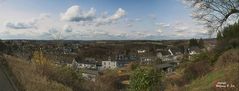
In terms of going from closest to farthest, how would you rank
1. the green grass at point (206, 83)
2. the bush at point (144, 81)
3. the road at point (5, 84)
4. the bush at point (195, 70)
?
the road at point (5, 84) → the green grass at point (206, 83) → the bush at point (195, 70) → the bush at point (144, 81)

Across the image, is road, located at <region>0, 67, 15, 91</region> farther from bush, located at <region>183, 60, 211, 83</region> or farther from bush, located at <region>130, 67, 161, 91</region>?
bush, located at <region>130, 67, 161, 91</region>

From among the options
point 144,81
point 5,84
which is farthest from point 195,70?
point 5,84

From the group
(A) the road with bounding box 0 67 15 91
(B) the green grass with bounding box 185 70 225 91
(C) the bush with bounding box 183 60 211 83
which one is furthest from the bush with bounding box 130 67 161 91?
(A) the road with bounding box 0 67 15 91

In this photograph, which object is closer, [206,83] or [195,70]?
[206,83]

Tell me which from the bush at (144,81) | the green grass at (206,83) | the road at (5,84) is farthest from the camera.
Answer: the bush at (144,81)

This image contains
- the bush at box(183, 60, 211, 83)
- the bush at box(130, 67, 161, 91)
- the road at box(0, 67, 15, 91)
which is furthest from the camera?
the bush at box(130, 67, 161, 91)

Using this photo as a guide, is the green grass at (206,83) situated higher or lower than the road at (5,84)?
lower

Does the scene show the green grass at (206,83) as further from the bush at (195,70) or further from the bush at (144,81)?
the bush at (144,81)

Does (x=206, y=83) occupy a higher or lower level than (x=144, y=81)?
higher

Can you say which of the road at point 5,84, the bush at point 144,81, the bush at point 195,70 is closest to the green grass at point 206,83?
the road at point 5,84

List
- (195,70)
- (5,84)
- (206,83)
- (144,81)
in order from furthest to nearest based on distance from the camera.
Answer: (144,81) < (195,70) < (206,83) < (5,84)

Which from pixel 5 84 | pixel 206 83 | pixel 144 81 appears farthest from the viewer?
pixel 144 81

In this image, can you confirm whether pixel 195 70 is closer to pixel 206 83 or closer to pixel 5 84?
pixel 206 83
